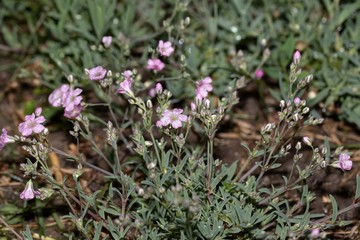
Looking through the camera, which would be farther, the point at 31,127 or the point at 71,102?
the point at 71,102

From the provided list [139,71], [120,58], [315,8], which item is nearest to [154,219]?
[120,58]

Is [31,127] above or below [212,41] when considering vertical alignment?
above

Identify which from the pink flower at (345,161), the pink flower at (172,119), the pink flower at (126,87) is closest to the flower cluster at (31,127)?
the pink flower at (126,87)

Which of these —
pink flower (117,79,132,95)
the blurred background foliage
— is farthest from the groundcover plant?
the blurred background foliage

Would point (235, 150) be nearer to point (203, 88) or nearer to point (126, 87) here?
point (203, 88)

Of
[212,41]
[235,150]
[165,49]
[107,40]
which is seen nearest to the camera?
[165,49]

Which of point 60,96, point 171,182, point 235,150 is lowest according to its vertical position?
point 235,150

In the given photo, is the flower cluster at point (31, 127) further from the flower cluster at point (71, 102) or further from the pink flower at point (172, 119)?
the pink flower at point (172, 119)

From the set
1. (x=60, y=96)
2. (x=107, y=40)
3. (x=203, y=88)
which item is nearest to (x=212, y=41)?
(x=107, y=40)

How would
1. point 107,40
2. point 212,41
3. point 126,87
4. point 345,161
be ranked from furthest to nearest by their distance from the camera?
point 212,41
point 107,40
point 126,87
point 345,161

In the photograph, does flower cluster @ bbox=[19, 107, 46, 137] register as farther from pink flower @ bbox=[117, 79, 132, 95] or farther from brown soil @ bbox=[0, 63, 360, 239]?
brown soil @ bbox=[0, 63, 360, 239]
